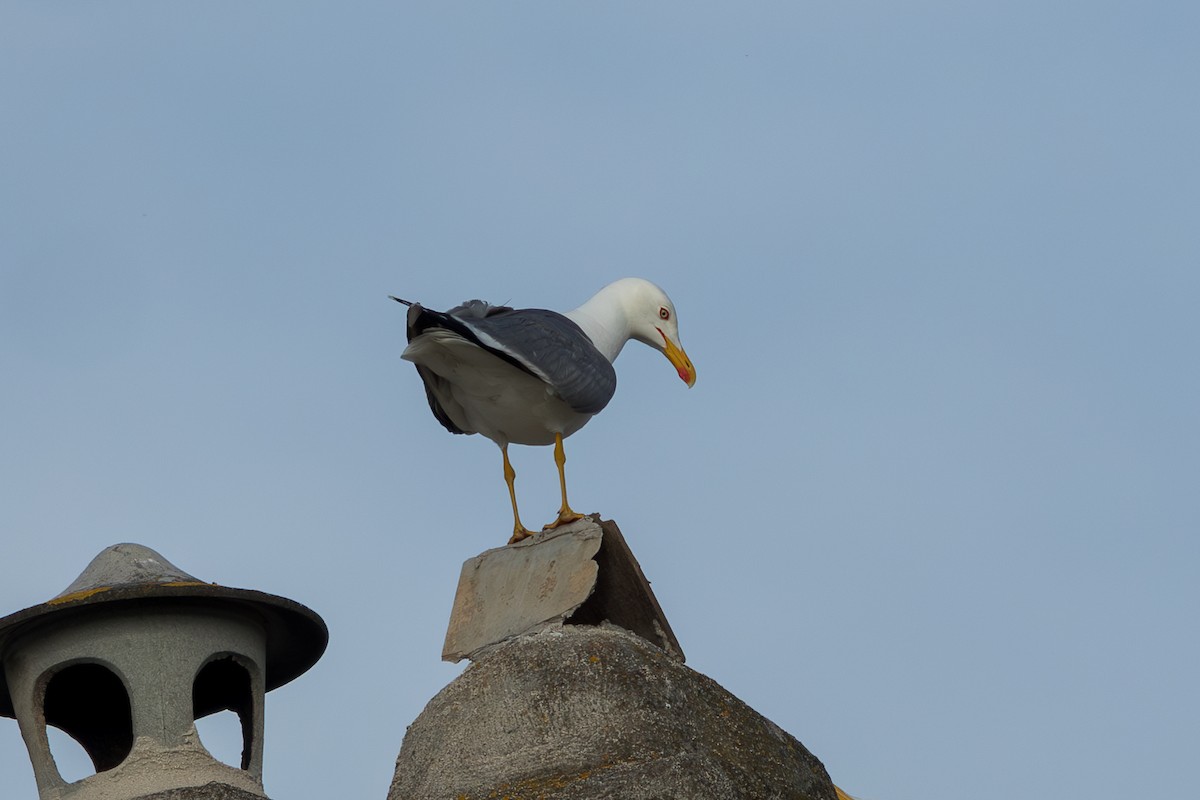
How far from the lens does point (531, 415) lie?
10.2 m

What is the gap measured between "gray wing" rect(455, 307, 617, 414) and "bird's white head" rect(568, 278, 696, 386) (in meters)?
0.61

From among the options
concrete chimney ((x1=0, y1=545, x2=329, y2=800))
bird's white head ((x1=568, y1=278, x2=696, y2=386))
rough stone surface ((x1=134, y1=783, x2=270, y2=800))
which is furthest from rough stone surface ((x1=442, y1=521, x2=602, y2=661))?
concrete chimney ((x1=0, y1=545, x2=329, y2=800))

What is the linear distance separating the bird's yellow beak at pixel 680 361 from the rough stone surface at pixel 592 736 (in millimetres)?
3556

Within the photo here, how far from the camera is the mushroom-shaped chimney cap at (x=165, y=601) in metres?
12.0

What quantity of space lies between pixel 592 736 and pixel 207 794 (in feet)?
12.7

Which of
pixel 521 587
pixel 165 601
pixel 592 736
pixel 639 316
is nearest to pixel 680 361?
pixel 639 316

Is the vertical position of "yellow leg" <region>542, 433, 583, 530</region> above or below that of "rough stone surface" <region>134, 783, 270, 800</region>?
above

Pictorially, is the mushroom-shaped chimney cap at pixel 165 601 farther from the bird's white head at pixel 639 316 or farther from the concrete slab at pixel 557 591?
the concrete slab at pixel 557 591

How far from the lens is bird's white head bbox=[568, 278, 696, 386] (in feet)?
36.3

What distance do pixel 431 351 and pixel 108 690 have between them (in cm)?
501

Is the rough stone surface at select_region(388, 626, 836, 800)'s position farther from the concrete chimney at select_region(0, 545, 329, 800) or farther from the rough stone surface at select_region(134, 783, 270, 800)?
the concrete chimney at select_region(0, 545, 329, 800)

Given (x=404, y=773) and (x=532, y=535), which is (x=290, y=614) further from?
(x=404, y=773)

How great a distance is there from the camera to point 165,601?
40.0ft

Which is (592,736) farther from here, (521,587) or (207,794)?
(207,794)
